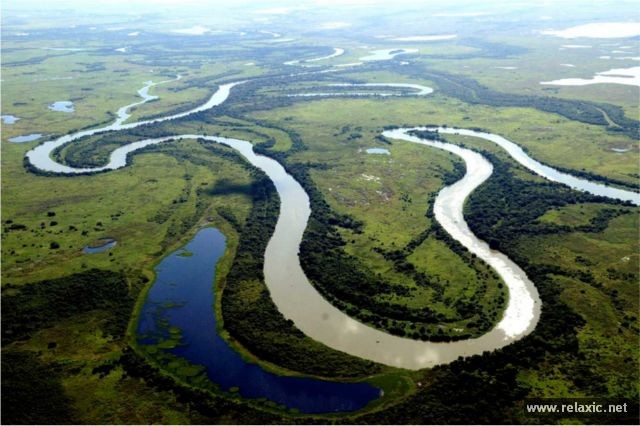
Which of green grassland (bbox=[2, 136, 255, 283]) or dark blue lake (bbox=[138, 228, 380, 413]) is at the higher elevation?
green grassland (bbox=[2, 136, 255, 283])

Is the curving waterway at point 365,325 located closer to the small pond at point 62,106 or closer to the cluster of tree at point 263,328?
the cluster of tree at point 263,328

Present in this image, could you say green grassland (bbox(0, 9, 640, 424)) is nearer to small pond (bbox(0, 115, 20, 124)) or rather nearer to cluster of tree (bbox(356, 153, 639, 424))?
cluster of tree (bbox(356, 153, 639, 424))

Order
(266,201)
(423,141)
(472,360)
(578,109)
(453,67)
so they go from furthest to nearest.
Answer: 1. (453,67)
2. (578,109)
3. (423,141)
4. (266,201)
5. (472,360)

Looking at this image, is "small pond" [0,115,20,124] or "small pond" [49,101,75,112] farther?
"small pond" [49,101,75,112]

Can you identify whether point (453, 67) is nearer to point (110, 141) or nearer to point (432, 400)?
point (110, 141)

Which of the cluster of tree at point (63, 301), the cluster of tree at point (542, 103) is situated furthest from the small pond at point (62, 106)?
the cluster of tree at point (542, 103)

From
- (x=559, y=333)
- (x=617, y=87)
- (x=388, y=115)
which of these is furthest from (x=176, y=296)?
(x=617, y=87)

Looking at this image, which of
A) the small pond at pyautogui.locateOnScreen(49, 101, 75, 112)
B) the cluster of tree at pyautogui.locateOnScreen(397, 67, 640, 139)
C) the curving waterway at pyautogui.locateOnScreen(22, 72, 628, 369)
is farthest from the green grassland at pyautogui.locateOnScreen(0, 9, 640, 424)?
the cluster of tree at pyautogui.locateOnScreen(397, 67, 640, 139)
